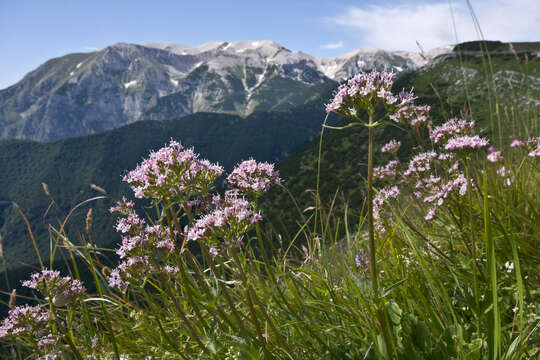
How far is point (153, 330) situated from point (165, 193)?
2059 millimetres

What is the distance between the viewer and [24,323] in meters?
3.60

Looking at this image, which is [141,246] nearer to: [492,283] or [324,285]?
[324,285]

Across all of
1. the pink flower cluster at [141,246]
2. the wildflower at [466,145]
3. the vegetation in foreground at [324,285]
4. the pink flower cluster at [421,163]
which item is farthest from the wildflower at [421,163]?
the pink flower cluster at [141,246]

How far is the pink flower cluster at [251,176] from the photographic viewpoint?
11.3ft

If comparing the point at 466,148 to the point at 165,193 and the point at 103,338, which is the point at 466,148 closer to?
the point at 165,193

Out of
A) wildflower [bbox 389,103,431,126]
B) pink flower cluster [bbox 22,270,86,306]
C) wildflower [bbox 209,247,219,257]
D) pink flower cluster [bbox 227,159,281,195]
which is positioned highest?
wildflower [bbox 389,103,431,126]

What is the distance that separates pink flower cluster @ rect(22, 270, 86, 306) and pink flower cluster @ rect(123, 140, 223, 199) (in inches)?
59.0

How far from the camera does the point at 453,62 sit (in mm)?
146750

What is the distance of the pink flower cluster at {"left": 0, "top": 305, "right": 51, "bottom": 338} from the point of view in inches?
140

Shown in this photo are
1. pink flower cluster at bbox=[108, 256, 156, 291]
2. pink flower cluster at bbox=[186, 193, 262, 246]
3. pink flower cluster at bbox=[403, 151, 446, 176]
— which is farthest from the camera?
pink flower cluster at bbox=[403, 151, 446, 176]

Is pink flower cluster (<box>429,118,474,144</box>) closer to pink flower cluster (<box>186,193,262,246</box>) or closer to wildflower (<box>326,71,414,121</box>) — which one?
wildflower (<box>326,71,414,121</box>)

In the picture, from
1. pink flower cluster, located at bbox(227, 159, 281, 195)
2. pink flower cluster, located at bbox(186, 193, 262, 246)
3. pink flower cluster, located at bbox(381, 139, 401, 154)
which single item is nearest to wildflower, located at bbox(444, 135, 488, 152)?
pink flower cluster, located at bbox(227, 159, 281, 195)

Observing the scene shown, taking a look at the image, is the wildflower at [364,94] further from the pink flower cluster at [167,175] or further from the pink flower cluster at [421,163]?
the pink flower cluster at [421,163]

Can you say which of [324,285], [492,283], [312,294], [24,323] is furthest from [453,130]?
[24,323]
